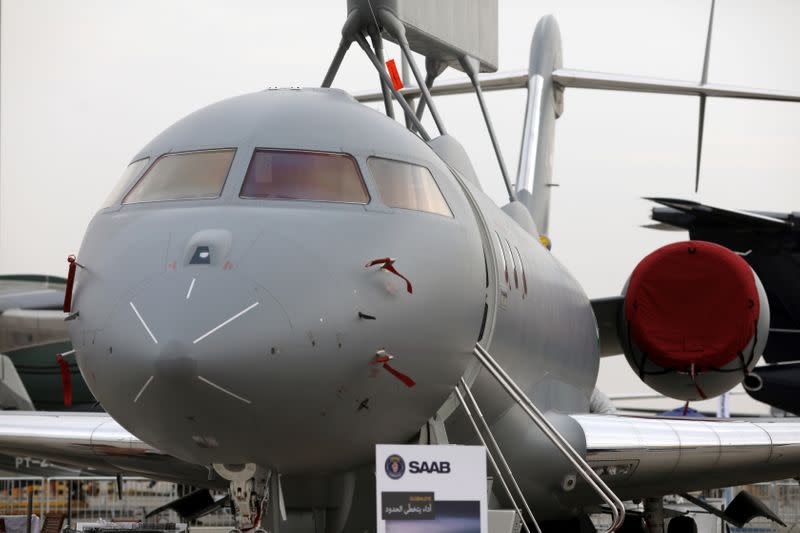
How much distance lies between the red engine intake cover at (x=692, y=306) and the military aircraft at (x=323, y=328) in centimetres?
266

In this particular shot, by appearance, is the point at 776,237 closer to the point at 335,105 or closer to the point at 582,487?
the point at 582,487

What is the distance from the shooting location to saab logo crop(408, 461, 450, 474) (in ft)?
21.1

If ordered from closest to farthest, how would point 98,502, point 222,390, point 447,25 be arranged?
1. point 222,390
2. point 447,25
3. point 98,502

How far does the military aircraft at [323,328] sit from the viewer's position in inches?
242

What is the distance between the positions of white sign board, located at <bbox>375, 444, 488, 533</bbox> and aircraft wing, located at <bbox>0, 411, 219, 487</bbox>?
3.42 metres

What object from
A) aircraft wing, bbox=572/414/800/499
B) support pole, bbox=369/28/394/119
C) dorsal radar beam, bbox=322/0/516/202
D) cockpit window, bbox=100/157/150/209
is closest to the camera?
cockpit window, bbox=100/157/150/209

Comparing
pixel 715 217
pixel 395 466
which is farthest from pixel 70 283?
pixel 715 217

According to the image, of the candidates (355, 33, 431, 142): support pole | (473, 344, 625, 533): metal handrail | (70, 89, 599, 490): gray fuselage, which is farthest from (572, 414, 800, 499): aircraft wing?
(355, 33, 431, 142): support pole

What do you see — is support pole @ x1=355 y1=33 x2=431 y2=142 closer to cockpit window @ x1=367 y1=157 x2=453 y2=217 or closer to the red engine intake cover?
cockpit window @ x1=367 y1=157 x2=453 y2=217

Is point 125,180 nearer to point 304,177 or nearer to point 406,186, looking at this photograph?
point 304,177

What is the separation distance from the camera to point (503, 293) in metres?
8.38

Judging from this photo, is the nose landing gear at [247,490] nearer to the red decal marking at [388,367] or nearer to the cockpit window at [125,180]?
the red decal marking at [388,367]

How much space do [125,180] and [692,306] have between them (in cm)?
779

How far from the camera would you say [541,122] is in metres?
18.4
